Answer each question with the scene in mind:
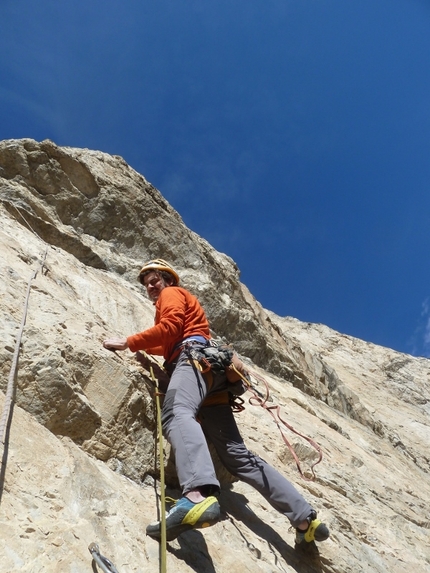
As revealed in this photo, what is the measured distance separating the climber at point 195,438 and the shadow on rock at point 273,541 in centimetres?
12

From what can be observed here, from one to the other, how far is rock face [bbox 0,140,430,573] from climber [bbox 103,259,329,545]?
270mm

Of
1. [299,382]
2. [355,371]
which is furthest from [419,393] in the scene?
[299,382]

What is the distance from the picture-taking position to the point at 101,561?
7.77 feet

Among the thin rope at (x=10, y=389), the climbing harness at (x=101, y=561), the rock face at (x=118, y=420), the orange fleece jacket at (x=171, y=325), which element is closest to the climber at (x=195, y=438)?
the orange fleece jacket at (x=171, y=325)

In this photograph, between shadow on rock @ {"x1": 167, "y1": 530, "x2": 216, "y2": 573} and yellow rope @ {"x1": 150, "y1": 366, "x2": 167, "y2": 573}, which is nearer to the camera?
yellow rope @ {"x1": 150, "y1": 366, "x2": 167, "y2": 573}

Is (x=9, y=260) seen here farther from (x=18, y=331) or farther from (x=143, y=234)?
(x=143, y=234)

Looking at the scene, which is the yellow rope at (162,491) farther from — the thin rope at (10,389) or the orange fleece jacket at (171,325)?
the thin rope at (10,389)

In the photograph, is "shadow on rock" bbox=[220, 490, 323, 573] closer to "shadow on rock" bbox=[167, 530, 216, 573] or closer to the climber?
the climber

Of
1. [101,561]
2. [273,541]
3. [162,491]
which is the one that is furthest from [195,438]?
[273,541]

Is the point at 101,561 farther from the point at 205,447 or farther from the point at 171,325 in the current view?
the point at 171,325

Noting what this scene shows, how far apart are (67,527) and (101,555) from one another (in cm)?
26

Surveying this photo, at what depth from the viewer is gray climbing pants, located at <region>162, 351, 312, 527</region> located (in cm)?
311

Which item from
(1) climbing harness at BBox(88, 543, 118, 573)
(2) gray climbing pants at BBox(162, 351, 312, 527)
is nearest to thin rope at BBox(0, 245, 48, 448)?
(1) climbing harness at BBox(88, 543, 118, 573)

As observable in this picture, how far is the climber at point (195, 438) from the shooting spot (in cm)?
288
